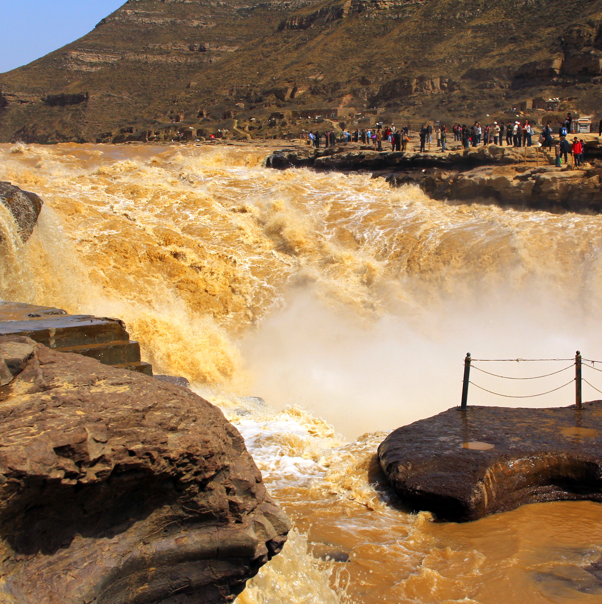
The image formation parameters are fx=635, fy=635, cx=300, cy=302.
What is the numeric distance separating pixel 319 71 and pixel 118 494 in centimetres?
5352

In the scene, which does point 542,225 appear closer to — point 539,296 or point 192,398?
point 539,296

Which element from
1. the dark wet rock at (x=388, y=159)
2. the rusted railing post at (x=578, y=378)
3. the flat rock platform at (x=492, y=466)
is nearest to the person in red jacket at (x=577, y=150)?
the dark wet rock at (x=388, y=159)

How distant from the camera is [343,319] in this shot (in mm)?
12508

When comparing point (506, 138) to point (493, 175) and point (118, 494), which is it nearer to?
point (493, 175)

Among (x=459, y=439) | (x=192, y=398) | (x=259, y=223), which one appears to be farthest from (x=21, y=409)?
(x=259, y=223)

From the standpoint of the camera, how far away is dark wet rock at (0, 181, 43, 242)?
9625mm

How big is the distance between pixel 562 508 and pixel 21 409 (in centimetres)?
447

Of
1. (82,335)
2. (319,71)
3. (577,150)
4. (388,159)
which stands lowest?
(82,335)

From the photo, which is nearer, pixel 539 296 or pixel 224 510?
pixel 224 510

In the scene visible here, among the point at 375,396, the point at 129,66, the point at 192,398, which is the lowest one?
the point at 375,396

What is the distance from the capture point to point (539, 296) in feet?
39.9

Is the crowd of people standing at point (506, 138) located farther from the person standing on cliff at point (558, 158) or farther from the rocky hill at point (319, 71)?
the rocky hill at point (319, 71)

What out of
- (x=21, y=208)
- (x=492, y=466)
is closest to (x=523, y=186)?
(x=21, y=208)

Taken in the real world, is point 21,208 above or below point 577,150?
below
